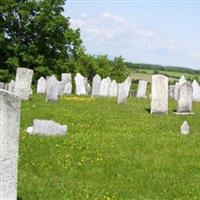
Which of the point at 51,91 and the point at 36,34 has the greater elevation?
the point at 36,34

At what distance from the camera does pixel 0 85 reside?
115 feet

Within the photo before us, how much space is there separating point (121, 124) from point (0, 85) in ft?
50.5

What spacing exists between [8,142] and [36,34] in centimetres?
4955

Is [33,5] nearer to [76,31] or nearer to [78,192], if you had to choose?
[76,31]

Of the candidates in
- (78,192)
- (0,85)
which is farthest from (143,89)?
(78,192)

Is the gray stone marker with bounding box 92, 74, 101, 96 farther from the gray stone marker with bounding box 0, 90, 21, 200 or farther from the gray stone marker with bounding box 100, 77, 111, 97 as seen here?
the gray stone marker with bounding box 0, 90, 21, 200

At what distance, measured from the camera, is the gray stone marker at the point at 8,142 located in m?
9.23

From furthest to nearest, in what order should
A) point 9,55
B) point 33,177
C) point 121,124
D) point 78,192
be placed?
point 9,55 → point 121,124 → point 33,177 → point 78,192

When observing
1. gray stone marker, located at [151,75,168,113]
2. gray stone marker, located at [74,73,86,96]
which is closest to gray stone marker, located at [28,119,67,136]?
gray stone marker, located at [151,75,168,113]

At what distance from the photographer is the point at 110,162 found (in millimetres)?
14703

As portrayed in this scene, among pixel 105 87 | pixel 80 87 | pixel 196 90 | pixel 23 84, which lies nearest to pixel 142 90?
pixel 105 87

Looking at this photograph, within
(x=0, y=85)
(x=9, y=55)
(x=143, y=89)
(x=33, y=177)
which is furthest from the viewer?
(x=9, y=55)

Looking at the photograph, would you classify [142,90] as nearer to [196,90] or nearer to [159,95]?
[196,90]

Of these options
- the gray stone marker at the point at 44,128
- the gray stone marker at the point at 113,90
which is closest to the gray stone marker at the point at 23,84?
the gray stone marker at the point at 44,128
